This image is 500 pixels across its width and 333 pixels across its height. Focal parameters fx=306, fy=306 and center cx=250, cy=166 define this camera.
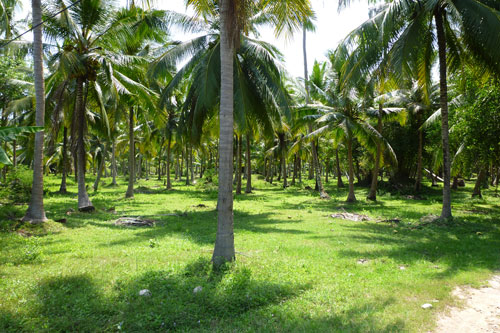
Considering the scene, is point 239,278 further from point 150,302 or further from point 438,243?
point 438,243

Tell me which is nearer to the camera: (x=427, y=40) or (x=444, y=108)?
(x=444, y=108)

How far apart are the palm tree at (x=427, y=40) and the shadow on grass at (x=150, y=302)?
958 centimetres

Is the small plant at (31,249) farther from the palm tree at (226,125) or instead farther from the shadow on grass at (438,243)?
the shadow on grass at (438,243)

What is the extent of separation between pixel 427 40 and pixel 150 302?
1346 centimetres

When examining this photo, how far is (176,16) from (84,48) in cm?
402

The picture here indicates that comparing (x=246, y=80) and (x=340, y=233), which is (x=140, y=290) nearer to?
(x=340, y=233)

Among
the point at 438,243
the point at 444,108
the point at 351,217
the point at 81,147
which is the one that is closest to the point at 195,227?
the point at 81,147

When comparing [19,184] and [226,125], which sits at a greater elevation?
[226,125]

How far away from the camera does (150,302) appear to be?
461cm

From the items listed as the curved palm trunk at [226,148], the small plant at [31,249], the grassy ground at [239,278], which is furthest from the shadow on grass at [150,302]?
the small plant at [31,249]

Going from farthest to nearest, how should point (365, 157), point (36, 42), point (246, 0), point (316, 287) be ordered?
1. point (365, 157)
2. point (36, 42)
3. point (246, 0)
4. point (316, 287)

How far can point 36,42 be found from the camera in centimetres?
960

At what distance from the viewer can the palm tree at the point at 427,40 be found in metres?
10.1

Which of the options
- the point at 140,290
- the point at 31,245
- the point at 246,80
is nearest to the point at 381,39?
the point at 246,80
